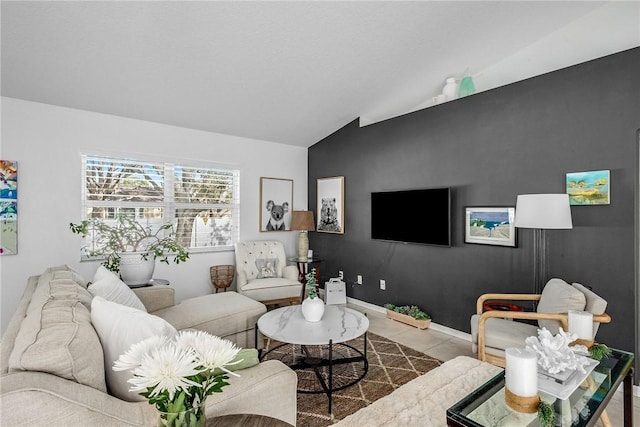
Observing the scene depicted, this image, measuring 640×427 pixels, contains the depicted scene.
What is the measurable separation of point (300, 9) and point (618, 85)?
8.21 ft

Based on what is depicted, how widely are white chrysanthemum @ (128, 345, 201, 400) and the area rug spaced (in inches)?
59.5

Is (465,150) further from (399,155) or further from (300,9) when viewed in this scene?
(300,9)

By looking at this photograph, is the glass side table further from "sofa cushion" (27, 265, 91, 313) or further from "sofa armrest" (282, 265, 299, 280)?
"sofa armrest" (282, 265, 299, 280)

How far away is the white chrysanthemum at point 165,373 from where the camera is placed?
746 millimetres

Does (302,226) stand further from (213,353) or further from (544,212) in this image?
(213,353)

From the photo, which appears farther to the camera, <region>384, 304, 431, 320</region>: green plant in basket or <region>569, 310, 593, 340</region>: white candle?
<region>384, 304, 431, 320</region>: green plant in basket

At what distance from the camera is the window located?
3.58 meters

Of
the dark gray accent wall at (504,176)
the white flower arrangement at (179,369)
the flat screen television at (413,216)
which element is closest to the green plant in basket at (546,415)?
the white flower arrangement at (179,369)

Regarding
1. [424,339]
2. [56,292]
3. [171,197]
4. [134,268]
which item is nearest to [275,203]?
[171,197]

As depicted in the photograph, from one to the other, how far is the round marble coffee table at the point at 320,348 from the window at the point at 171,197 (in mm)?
2041

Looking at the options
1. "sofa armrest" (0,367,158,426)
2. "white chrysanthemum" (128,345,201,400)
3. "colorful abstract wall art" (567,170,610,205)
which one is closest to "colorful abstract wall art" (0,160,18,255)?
"sofa armrest" (0,367,158,426)

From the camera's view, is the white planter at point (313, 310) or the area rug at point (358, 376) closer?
the area rug at point (358, 376)

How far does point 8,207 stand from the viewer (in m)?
3.01

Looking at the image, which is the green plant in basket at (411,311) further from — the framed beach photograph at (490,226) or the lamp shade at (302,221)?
the lamp shade at (302,221)
